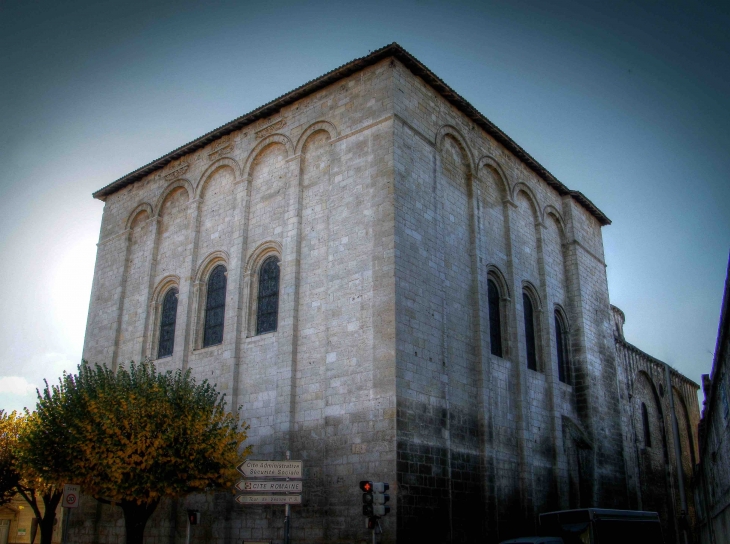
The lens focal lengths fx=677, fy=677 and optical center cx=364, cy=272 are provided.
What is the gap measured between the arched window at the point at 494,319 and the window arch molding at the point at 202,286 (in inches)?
285

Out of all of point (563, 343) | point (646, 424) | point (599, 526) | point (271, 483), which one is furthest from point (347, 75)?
point (646, 424)

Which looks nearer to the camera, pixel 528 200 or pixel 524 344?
pixel 524 344

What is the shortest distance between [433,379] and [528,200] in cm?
927

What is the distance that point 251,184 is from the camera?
62.3 feet

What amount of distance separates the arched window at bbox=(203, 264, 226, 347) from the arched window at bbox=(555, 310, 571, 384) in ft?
33.7

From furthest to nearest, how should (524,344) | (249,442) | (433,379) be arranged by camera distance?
(524,344) < (249,442) < (433,379)

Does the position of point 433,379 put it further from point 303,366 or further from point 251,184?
point 251,184

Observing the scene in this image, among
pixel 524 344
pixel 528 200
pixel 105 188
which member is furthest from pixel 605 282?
pixel 105 188

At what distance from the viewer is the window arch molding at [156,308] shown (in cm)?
1975

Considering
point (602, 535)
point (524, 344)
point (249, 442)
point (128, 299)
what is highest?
point (128, 299)

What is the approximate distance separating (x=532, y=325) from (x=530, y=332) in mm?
361

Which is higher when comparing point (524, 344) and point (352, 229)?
point (352, 229)

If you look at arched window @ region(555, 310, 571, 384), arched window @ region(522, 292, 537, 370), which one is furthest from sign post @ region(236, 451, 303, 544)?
arched window @ region(555, 310, 571, 384)

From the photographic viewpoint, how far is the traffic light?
11.6m
